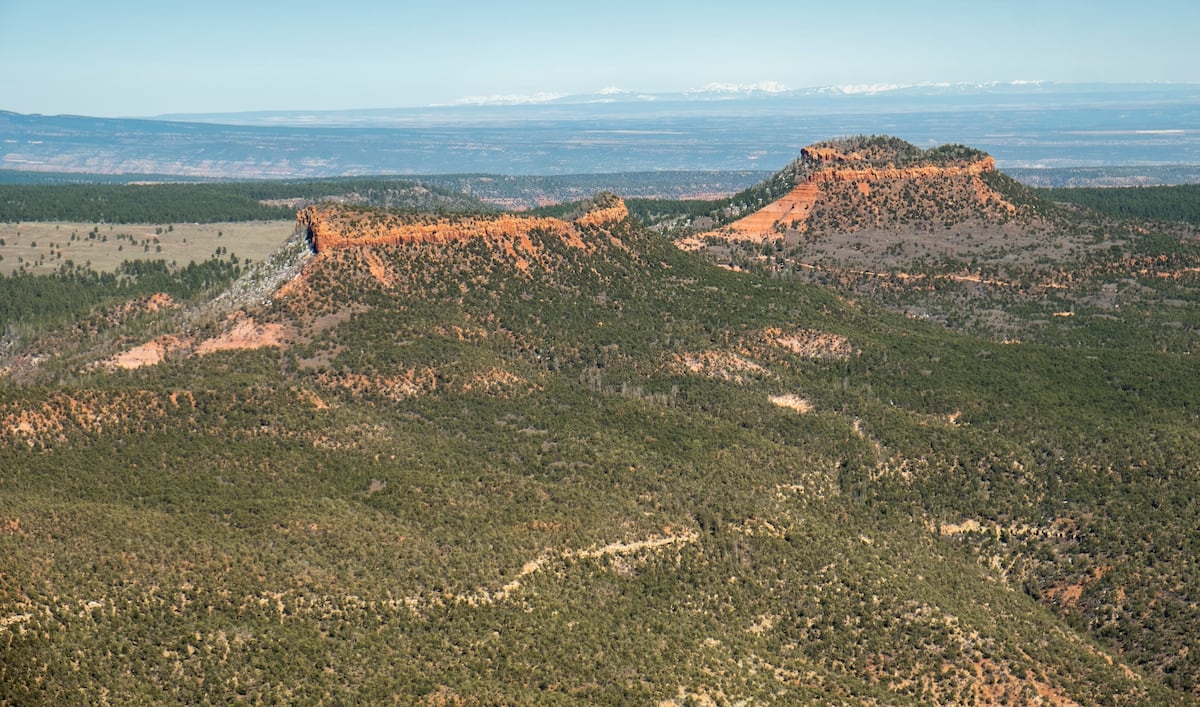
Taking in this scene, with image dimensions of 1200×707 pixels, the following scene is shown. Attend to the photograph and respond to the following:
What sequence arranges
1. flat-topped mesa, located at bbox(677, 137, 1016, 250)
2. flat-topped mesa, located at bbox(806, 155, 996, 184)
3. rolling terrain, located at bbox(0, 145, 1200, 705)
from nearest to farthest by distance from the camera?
1. rolling terrain, located at bbox(0, 145, 1200, 705)
2. flat-topped mesa, located at bbox(677, 137, 1016, 250)
3. flat-topped mesa, located at bbox(806, 155, 996, 184)

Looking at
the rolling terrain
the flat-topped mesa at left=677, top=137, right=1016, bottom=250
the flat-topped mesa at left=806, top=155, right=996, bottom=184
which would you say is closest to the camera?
the rolling terrain

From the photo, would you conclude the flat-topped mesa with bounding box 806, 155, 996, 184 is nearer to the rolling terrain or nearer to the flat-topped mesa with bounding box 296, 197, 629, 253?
the rolling terrain

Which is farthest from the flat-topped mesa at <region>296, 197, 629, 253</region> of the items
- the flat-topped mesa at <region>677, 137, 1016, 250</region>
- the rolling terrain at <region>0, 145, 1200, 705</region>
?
the flat-topped mesa at <region>677, 137, 1016, 250</region>

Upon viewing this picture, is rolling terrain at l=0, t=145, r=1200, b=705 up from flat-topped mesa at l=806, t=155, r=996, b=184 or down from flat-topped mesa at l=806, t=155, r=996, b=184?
down

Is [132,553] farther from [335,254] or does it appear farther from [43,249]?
[43,249]

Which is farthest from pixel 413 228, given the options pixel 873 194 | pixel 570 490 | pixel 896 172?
pixel 896 172

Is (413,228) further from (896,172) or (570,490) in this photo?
(896,172)

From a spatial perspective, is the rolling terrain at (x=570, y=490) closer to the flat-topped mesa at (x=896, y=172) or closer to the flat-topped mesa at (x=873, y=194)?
the flat-topped mesa at (x=873, y=194)
